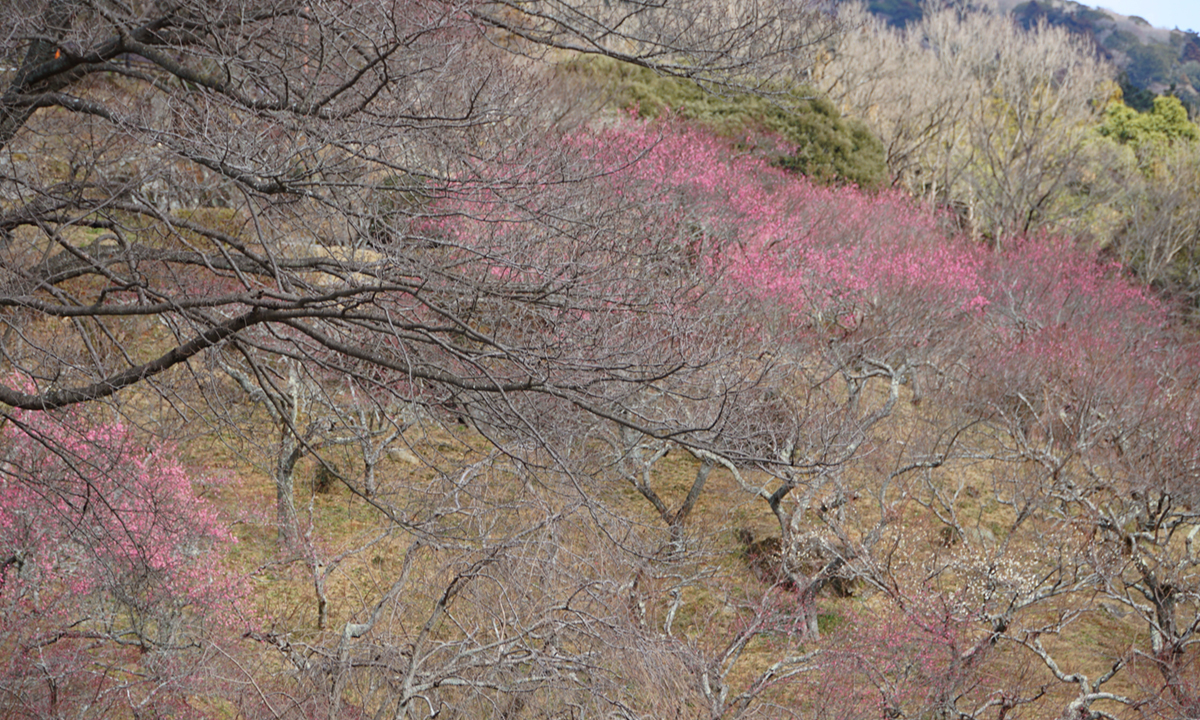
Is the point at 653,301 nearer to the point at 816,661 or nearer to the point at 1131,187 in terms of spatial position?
the point at 816,661

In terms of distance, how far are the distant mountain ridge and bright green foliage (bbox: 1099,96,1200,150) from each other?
3754 centimetres

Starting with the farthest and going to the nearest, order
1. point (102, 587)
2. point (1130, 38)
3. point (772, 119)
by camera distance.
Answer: point (1130, 38)
point (772, 119)
point (102, 587)

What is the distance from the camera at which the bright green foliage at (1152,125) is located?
93.5ft

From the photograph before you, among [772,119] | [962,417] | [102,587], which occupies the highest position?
[772,119]

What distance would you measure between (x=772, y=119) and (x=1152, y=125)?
52.8ft

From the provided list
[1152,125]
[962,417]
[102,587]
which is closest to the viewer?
[102,587]

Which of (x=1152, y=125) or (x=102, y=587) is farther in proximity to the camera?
(x=1152, y=125)

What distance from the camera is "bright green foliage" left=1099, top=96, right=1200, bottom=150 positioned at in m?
28.5

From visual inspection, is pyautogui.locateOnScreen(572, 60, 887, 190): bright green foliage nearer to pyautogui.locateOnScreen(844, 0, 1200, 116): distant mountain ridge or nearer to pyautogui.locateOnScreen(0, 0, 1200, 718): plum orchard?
pyautogui.locateOnScreen(0, 0, 1200, 718): plum orchard

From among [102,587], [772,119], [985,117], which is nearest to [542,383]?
[102,587]

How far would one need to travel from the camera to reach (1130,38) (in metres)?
78.6

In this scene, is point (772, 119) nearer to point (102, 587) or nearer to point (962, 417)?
point (962, 417)

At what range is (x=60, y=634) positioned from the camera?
571cm

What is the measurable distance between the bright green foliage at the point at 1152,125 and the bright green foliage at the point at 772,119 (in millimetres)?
12935
